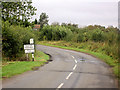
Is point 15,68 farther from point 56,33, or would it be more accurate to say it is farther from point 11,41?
point 56,33

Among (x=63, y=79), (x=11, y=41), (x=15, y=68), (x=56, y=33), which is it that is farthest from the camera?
(x=56, y=33)

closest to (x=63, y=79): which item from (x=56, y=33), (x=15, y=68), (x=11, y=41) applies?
(x=15, y=68)

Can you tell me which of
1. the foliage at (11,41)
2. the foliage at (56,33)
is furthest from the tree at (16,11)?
the foliage at (56,33)

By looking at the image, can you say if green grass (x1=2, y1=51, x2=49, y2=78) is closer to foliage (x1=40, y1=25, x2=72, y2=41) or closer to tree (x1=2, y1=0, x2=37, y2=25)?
tree (x1=2, y1=0, x2=37, y2=25)

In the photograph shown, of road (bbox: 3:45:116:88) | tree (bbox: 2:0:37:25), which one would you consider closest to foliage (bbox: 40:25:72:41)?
tree (bbox: 2:0:37:25)

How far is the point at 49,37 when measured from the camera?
2707 inches

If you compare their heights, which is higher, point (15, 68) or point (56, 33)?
point (56, 33)

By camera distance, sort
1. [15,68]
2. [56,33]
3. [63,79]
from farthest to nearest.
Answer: [56,33], [15,68], [63,79]

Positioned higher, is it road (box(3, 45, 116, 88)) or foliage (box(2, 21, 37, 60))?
foliage (box(2, 21, 37, 60))

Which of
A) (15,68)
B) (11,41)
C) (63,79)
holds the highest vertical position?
(11,41)

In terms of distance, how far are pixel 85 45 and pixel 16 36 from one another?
81.7 feet

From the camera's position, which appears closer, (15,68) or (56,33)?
(15,68)

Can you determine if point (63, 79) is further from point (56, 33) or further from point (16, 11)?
point (56, 33)

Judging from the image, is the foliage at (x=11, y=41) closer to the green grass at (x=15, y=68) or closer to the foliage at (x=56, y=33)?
the green grass at (x=15, y=68)
